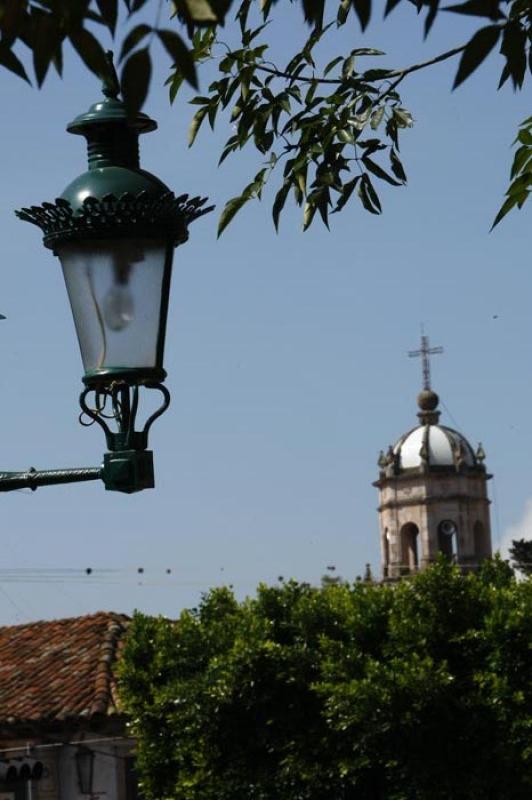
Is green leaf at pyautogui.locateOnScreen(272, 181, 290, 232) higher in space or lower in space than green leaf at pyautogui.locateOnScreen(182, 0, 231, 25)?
higher

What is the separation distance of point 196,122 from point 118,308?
2609 millimetres

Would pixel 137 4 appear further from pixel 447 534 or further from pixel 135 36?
pixel 447 534

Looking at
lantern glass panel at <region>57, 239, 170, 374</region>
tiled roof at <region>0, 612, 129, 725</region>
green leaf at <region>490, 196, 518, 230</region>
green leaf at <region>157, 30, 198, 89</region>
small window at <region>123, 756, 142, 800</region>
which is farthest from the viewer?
small window at <region>123, 756, 142, 800</region>

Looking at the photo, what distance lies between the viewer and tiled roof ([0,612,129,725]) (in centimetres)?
2508

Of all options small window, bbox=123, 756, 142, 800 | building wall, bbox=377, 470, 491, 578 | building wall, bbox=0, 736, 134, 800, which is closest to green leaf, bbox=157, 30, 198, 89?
building wall, bbox=0, 736, 134, 800

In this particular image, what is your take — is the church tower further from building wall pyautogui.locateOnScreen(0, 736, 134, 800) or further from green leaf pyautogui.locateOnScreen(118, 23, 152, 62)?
green leaf pyautogui.locateOnScreen(118, 23, 152, 62)

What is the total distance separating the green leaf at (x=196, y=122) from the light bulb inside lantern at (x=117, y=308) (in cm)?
250

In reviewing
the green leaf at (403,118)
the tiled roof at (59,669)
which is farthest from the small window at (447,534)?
the green leaf at (403,118)

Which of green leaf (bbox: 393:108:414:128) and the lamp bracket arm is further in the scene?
green leaf (bbox: 393:108:414:128)

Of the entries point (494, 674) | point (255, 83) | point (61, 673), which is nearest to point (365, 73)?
point (255, 83)

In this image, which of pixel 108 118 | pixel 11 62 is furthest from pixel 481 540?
pixel 11 62

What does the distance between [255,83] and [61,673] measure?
2011 cm

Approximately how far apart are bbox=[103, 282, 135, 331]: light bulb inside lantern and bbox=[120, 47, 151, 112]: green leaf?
128 cm

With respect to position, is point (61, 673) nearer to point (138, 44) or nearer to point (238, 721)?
point (238, 721)
